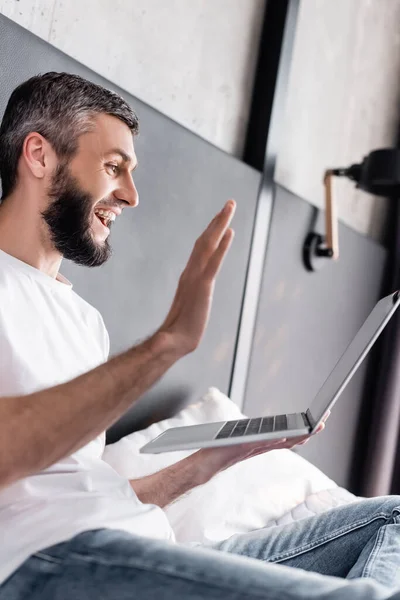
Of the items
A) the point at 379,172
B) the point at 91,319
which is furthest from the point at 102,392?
the point at 379,172

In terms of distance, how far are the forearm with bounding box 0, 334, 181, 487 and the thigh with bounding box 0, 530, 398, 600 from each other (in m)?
0.11

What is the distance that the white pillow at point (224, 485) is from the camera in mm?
1478

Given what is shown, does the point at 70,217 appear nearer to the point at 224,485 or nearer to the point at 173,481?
the point at 173,481

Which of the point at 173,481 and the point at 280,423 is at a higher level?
the point at 280,423

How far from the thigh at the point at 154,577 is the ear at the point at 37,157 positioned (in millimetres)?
642

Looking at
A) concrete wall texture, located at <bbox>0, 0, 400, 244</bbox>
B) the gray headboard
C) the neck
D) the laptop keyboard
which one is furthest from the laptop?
concrete wall texture, located at <bbox>0, 0, 400, 244</bbox>

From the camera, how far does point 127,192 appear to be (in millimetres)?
1366

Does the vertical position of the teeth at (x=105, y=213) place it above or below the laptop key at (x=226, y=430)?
above

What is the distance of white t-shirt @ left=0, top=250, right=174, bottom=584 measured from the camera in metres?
0.90

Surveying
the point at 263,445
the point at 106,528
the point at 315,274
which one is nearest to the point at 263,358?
the point at 315,274

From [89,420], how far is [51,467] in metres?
0.24

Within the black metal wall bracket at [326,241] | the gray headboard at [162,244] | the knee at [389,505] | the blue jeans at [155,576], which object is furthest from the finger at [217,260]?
the black metal wall bracket at [326,241]

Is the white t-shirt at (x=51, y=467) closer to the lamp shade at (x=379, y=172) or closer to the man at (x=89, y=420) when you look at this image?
the man at (x=89, y=420)

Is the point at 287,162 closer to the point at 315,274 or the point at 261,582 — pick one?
the point at 315,274
